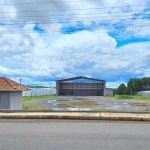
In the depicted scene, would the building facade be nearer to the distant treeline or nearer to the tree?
the tree

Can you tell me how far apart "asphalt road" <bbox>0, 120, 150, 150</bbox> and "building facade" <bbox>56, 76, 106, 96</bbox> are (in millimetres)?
60922

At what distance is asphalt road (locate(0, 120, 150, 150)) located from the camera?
5543mm

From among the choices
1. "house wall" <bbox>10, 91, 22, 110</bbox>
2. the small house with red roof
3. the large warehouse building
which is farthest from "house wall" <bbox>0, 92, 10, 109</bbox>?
the large warehouse building

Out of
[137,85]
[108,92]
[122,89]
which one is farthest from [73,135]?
[137,85]

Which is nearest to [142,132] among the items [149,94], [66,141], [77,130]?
[77,130]

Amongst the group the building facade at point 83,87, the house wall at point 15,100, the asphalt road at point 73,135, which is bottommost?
the asphalt road at point 73,135

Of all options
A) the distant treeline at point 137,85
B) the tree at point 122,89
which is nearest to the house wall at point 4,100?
the tree at point 122,89

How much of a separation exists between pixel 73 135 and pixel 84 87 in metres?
63.7

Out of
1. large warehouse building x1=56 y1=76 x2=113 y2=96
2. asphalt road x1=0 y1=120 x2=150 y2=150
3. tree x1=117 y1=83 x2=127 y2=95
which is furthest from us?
tree x1=117 y1=83 x2=127 y2=95

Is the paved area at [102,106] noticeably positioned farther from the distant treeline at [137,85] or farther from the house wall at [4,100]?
the distant treeline at [137,85]

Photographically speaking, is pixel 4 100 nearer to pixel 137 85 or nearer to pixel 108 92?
pixel 108 92

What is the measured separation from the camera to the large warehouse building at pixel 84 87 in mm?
69500

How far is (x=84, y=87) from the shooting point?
7025 centimetres

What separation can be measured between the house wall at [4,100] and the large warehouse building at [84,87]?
49.9 m
